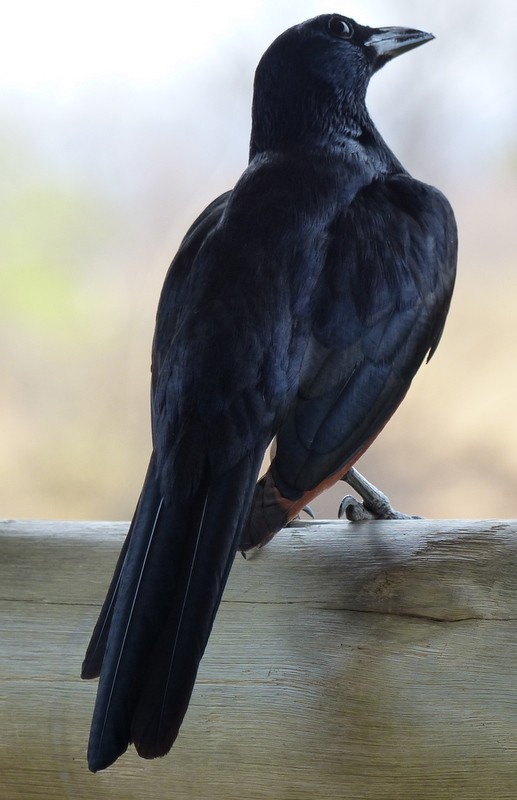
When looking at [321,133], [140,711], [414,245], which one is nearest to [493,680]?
[140,711]

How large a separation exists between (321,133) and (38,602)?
738 mm

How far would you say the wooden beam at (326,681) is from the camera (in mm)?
1031

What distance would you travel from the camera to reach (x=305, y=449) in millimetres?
1089

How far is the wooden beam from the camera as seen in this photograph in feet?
3.38

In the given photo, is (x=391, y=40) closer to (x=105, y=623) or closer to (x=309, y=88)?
(x=309, y=88)

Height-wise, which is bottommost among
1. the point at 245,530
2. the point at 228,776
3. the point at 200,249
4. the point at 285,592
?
the point at 228,776

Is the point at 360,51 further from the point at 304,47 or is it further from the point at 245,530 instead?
the point at 245,530

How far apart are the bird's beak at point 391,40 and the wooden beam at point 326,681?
715 mm

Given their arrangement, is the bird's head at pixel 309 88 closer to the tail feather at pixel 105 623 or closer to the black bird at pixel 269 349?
the black bird at pixel 269 349

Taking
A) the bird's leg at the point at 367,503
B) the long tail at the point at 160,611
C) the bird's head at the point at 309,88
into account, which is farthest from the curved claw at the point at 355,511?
the bird's head at the point at 309,88

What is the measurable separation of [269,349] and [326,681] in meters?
0.38

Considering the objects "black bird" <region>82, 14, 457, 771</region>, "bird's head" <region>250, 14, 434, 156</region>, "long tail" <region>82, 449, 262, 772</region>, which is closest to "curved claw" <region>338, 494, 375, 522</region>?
"black bird" <region>82, 14, 457, 771</region>

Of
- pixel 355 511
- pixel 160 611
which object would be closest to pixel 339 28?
pixel 355 511

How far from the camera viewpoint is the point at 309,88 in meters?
1.38
